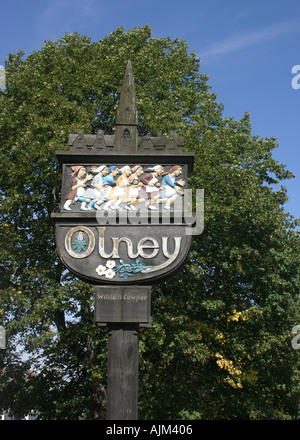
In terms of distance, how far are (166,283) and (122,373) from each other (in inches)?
414

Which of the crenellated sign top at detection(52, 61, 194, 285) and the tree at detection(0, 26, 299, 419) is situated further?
the tree at detection(0, 26, 299, 419)

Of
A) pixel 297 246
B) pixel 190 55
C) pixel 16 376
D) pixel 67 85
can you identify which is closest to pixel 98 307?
pixel 297 246

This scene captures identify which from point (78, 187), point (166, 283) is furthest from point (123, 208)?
point (166, 283)

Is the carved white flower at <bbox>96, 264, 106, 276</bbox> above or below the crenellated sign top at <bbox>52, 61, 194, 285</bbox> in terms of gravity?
below

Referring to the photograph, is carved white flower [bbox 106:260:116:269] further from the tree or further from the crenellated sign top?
the tree

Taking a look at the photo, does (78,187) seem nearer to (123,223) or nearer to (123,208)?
(123,208)

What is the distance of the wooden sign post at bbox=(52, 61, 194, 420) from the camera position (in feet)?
30.9

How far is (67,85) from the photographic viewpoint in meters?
22.2

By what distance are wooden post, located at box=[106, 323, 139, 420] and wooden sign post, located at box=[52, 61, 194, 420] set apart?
0.7 inches

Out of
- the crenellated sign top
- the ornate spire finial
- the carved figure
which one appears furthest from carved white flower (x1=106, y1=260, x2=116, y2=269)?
the ornate spire finial

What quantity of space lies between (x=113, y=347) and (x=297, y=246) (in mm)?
11707

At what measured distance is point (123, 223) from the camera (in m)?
9.88

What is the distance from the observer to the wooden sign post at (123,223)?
942 centimetres

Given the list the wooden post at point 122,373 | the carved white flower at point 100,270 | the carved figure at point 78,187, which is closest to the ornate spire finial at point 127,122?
the carved figure at point 78,187
